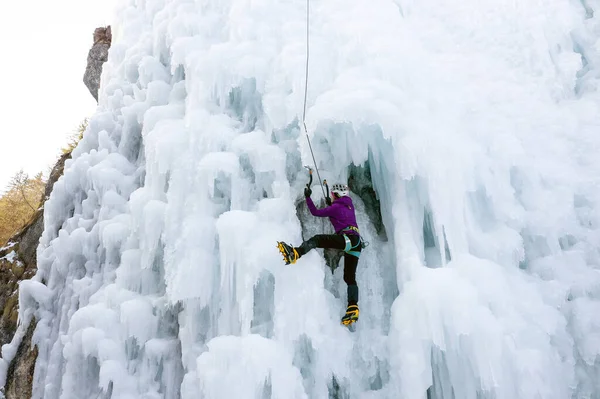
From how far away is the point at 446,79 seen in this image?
5.17 meters

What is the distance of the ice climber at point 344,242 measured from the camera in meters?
3.84

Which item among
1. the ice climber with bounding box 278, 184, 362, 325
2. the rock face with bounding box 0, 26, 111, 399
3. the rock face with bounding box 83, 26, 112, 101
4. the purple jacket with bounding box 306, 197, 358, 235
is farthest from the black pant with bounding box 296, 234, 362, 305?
the rock face with bounding box 83, 26, 112, 101

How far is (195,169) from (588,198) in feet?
14.6

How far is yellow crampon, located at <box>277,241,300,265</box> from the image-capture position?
3701 mm

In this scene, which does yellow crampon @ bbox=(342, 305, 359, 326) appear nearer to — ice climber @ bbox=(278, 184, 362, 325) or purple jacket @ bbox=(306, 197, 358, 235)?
ice climber @ bbox=(278, 184, 362, 325)

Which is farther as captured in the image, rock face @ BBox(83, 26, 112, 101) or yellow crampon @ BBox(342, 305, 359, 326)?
rock face @ BBox(83, 26, 112, 101)

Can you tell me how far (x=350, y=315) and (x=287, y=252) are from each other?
0.89 metres

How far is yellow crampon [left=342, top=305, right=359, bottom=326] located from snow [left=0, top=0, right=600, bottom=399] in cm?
16

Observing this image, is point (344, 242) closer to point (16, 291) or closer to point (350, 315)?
point (350, 315)

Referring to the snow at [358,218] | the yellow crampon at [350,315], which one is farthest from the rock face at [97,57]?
the yellow crampon at [350,315]

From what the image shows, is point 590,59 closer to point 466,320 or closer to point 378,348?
point 466,320

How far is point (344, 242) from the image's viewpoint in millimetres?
3963

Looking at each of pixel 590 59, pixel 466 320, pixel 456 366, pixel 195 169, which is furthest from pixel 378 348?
pixel 590 59

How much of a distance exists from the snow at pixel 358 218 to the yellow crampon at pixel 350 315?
160 millimetres
